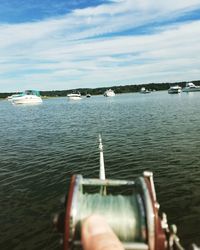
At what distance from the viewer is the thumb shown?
333 cm

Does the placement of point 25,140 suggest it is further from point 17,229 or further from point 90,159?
point 17,229

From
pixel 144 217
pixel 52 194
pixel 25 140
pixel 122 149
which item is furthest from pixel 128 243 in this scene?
pixel 25 140

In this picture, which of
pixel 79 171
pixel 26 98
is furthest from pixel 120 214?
pixel 26 98

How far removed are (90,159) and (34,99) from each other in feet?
404

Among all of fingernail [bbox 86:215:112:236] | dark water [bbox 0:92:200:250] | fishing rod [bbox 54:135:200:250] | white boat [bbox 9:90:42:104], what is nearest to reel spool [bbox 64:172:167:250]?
fishing rod [bbox 54:135:200:250]

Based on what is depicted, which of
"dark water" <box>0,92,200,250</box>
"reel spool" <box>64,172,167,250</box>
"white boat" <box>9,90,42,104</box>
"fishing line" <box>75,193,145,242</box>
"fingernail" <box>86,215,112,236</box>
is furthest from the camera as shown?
"white boat" <box>9,90,42,104</box>

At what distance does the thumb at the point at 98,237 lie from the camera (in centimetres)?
333

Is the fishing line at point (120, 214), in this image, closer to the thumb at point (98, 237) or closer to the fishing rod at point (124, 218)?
the fishing rod at point (124, 218)

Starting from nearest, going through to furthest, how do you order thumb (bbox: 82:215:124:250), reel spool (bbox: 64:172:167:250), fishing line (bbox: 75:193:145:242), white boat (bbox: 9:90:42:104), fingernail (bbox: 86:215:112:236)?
thumb (bbox: 82:215:124:250) < fingernail (bbox: 86:215:112:236) < reel spool (bbox: 64:172:167:250) < fishing line (bbox: 75:193:145:242) < white boat (bbox: 9:90:42:104)

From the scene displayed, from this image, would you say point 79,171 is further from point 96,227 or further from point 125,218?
point 96,227

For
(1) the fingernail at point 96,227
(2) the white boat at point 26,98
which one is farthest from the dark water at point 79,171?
(2) the white boat at point 26,98

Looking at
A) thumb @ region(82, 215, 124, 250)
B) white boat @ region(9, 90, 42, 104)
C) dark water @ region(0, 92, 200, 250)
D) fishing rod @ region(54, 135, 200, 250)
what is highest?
thumb @ region(82, 215, 124, 250)

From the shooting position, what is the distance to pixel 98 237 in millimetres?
3520

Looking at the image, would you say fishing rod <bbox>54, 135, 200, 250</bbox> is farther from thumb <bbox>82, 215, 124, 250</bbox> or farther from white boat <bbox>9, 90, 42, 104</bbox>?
white boat <bbox>9, 90, 42, 104</bbox>
